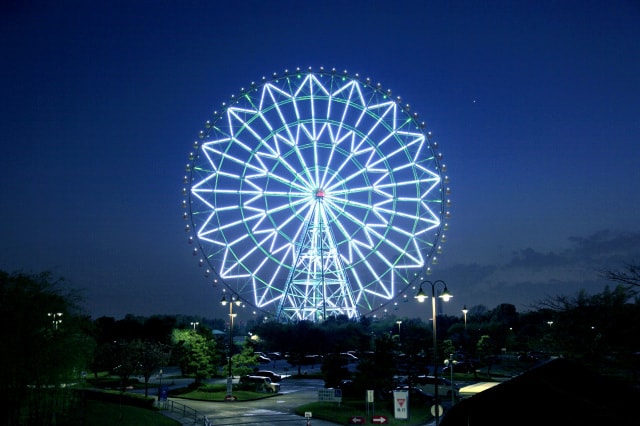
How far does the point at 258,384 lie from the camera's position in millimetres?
41469

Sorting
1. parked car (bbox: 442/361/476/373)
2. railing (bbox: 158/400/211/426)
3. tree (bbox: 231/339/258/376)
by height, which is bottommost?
Answer: railing (bbox: 158/400/211/426)

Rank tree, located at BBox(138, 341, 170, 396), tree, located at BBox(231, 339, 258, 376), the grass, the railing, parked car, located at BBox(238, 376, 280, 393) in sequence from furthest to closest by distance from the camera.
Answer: tree, located at BBox(231, 339, 258, 376) → parked car, located at BBox(238, 376, 280, 393) → tree, located at BBox(138, 341, 170, 396) → the railing → the grass

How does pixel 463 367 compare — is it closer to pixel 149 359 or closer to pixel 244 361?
pixel 244 361

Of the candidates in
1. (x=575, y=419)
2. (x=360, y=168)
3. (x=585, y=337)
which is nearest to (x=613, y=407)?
(x=575, y=419)

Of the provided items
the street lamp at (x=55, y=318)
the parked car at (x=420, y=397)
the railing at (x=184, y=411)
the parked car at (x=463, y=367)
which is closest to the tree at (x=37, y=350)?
the street lamp at (x=55, y=318)

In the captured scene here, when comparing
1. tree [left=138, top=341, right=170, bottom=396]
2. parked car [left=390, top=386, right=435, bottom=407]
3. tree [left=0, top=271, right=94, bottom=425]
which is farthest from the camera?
tree [left=138, top=341, right=170, bottom=396]

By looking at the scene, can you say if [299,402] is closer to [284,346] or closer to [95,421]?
[95,421]

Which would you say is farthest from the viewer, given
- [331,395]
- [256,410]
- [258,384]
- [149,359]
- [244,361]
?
[244,361]

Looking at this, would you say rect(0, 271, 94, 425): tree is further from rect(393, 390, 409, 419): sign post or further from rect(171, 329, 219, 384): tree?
rect(171, 329, 219, 384): tree

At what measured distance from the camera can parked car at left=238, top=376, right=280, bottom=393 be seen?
1613 inches

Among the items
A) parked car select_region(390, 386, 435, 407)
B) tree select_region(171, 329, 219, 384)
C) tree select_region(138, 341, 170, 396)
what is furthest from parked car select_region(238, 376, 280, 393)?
parked car select_region(390, 386, 435, 407)

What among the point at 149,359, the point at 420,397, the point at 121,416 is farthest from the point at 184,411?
the point at 420,397

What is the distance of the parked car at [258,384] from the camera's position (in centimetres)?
4098

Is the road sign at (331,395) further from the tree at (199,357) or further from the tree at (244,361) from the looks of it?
the tree at (199,357)
